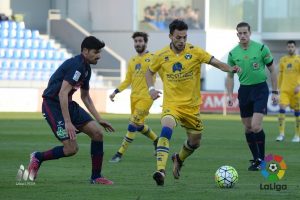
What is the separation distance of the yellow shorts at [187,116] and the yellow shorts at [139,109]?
13.7ft

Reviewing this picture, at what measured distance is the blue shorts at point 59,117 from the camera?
441 inches

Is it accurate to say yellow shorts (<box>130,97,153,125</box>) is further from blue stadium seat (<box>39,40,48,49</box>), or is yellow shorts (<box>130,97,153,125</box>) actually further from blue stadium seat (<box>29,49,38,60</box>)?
blue stadium seat (<box>39,40,48,49</box>)

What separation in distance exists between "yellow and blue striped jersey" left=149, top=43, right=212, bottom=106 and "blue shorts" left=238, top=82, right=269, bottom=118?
2566mm

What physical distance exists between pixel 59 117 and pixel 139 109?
214 inches

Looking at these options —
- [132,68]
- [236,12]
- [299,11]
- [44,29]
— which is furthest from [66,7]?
[132,68]

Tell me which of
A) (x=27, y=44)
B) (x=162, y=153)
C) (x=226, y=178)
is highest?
(x=162, y=153)

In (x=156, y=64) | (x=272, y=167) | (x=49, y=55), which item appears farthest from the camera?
(x=49, y=55)

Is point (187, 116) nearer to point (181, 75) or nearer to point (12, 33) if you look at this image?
point (181, 75)

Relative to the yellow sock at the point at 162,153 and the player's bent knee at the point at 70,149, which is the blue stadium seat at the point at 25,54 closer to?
the player's bent knee at the point at 70,149

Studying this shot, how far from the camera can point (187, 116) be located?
1191cm

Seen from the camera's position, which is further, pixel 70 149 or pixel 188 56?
pixel 188 56

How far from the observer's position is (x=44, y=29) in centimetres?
4541

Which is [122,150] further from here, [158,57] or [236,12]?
[236,12]

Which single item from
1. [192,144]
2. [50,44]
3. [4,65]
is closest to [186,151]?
[192,144]
